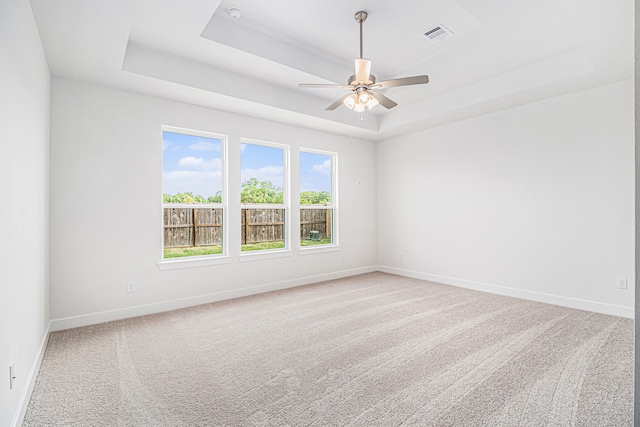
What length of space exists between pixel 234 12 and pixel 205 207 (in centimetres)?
251

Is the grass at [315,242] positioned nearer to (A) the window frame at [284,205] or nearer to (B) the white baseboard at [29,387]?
(A) the window frame at [284,205]

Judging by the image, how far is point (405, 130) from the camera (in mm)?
5914

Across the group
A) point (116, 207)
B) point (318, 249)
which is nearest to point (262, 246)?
point (318, 249)

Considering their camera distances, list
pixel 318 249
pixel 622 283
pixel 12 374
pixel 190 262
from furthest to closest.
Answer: pixel 318 249 < pixel 190 262 < pixel 622 283 < pixel 12 374

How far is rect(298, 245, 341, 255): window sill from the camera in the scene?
5.69m

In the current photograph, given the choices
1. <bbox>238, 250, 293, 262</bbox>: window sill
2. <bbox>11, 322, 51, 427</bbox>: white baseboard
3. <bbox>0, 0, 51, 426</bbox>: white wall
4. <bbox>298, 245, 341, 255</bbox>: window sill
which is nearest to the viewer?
<bbox>0, 0, 51, 426</bbox>: white wall

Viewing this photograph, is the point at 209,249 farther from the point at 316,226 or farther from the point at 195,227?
the point at 316,226

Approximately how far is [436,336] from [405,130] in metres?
3.81

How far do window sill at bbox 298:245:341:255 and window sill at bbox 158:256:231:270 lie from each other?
1392mm

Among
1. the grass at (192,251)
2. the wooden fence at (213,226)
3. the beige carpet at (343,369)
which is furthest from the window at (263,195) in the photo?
the beige carpet at (343,369)

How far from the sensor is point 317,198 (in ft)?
19.8

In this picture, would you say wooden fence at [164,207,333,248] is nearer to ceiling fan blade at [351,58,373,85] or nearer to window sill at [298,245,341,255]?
window sill at [298,245,341,255]

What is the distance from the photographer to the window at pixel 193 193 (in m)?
4.37

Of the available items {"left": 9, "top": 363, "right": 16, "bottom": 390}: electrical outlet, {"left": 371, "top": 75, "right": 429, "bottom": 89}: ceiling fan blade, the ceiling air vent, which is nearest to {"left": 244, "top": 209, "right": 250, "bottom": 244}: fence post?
{"left": 371, "top": 75, "right": 429, "bottom": 89}: ceiling fan blade
